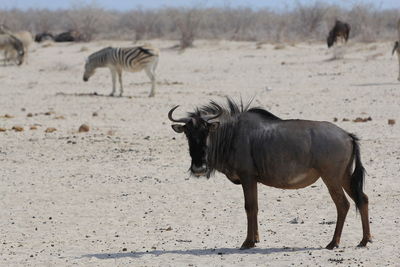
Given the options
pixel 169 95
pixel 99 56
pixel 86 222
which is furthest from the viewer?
pixel 99 56

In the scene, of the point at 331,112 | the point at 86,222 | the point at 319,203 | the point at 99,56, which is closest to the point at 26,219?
the point at 86,222

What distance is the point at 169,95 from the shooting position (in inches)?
854

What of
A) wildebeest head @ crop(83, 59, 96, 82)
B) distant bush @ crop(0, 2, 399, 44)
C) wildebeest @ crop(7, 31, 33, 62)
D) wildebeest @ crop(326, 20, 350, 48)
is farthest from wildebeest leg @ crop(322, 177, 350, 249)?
distant bush @ crop(0, 2, 399, 44)

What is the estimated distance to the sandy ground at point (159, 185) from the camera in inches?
314

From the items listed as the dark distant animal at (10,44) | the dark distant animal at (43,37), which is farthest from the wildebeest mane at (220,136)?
the dark distant animal at (43,37)

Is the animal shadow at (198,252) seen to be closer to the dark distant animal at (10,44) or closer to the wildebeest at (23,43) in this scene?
the dark distant animal at (10,44)

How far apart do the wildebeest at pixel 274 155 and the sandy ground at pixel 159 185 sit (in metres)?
0.46

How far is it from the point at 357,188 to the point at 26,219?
372 centimetres

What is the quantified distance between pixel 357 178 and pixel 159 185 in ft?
13.0

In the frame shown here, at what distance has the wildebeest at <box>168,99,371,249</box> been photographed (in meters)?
7.79

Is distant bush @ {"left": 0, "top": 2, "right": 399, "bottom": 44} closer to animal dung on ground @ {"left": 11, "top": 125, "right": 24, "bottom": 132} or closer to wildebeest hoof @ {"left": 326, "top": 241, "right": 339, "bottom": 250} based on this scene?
animal dung on ground @ {"left": 11, "top": 125, "right": 24, "bottom": 132}

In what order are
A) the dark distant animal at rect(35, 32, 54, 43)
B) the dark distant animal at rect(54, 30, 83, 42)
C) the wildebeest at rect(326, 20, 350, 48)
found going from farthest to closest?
the dark distant animal at rect(35, 32, 54, 43) < the dark distant animal at rect(54, 30, 83, 42) < the wildebeest at rect(326, 20, 350, 48)

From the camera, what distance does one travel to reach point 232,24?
2453 inches

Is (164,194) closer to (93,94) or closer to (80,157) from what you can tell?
(80,157)
